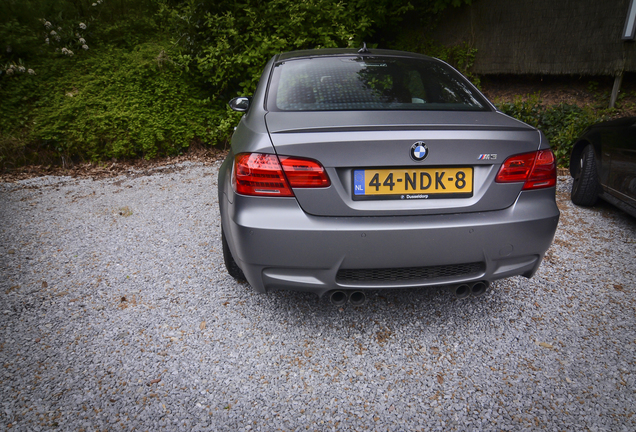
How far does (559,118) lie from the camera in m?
6.14

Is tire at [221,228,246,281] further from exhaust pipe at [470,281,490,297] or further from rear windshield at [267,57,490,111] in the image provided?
exhaust pipe at [470,281,490,297]

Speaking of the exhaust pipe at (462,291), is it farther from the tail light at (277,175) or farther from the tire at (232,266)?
the tire at (232,266)

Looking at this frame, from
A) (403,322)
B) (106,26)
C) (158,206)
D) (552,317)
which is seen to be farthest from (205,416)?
(106,26)

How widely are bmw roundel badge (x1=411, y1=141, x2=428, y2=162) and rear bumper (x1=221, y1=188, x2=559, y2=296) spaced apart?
276mm

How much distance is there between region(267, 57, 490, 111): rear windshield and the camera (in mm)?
2193

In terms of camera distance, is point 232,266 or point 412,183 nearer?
point 412,183

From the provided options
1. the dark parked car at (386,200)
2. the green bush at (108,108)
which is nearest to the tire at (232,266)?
the dark parked car at (386,200)

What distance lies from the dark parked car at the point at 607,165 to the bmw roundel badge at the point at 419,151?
104 inches

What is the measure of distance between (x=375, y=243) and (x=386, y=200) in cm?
21

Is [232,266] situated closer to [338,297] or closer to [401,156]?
[338,297]

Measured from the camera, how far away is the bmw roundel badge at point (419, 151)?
178 centimetres

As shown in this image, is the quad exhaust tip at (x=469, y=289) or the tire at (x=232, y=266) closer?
the quad exhaust tip at (x=469, y=289)

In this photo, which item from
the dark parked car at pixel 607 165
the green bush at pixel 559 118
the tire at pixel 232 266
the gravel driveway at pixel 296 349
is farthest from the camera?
the green bush at pixel 559 118

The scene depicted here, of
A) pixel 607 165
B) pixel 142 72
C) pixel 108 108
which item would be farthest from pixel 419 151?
pixel 142 72
